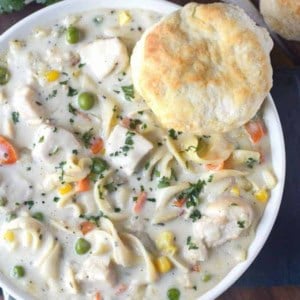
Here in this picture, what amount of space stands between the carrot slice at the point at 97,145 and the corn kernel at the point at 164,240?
0.52 metres

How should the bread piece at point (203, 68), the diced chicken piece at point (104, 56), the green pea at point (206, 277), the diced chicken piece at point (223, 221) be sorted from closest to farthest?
the bread piece at point (203, 68), the diced chicken piece at point (104, 56), the diced chicken piece at point (223, 221), the green pea at point (206, 277)

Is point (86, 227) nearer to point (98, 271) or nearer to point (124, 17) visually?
point (98, 271)

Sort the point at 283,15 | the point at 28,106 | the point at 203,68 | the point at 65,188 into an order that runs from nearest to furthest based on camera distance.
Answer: the point at 203,68 < the point at 28,106 < the point at 65,188 < the point at 283,15

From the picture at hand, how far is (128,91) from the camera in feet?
11.6

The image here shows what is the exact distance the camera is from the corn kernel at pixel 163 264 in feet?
11.9

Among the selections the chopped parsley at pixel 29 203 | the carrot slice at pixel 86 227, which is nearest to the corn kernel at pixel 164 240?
the carrot slice at pixel 86 227

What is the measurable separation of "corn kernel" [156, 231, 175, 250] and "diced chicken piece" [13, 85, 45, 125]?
2.70ft

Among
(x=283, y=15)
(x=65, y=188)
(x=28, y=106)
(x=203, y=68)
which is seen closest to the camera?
(x=203, y=68)

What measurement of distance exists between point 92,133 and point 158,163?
0.36m

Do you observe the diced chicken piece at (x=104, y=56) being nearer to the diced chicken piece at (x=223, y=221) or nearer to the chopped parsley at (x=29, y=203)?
the chopped parsley at (x=29, y=203)

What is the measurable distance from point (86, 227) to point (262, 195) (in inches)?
Result: 35.2

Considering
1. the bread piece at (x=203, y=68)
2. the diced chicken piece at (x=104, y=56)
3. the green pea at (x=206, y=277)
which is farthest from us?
the green pea at (x=206, y=277)

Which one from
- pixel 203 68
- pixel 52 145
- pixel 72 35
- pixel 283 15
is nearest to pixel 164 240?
pixel 52 145

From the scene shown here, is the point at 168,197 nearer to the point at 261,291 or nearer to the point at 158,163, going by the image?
the point at 158,163
